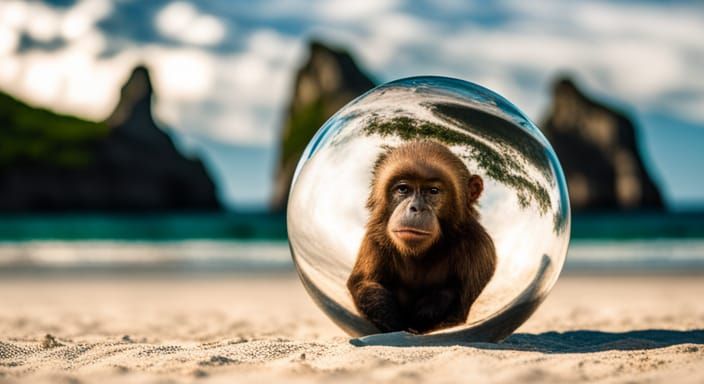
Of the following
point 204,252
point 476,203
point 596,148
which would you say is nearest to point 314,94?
point 596,148

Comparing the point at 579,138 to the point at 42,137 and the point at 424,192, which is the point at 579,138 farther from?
the point at 424,192

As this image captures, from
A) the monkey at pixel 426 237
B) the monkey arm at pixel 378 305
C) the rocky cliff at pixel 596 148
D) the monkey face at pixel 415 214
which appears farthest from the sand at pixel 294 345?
the rocky cliff at pixel 596 148

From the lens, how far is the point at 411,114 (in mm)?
3684

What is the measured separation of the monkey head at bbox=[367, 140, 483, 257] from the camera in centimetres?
351

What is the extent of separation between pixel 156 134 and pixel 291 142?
17.3 meters

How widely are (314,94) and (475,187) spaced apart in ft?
274

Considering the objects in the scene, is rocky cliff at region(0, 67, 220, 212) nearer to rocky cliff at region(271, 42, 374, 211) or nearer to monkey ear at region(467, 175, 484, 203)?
rocky cliff at region(271, 42, 374, 211)

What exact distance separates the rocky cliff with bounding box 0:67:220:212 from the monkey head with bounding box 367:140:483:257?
231ft

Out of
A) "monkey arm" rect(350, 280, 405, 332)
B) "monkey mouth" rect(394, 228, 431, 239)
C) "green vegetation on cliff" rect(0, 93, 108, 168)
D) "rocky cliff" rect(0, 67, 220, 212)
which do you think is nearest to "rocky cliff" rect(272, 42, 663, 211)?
"rocky cliff" rect(0, 67, 220, 212)

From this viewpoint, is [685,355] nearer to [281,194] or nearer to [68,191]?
[68,191]

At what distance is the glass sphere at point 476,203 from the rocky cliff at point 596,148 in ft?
253

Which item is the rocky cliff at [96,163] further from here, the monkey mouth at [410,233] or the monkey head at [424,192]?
the monkey mouth at [410,233]

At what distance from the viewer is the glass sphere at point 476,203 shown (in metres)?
3.61

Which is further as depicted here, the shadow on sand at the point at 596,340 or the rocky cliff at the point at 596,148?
the rocky cliff at the point at 596,148
